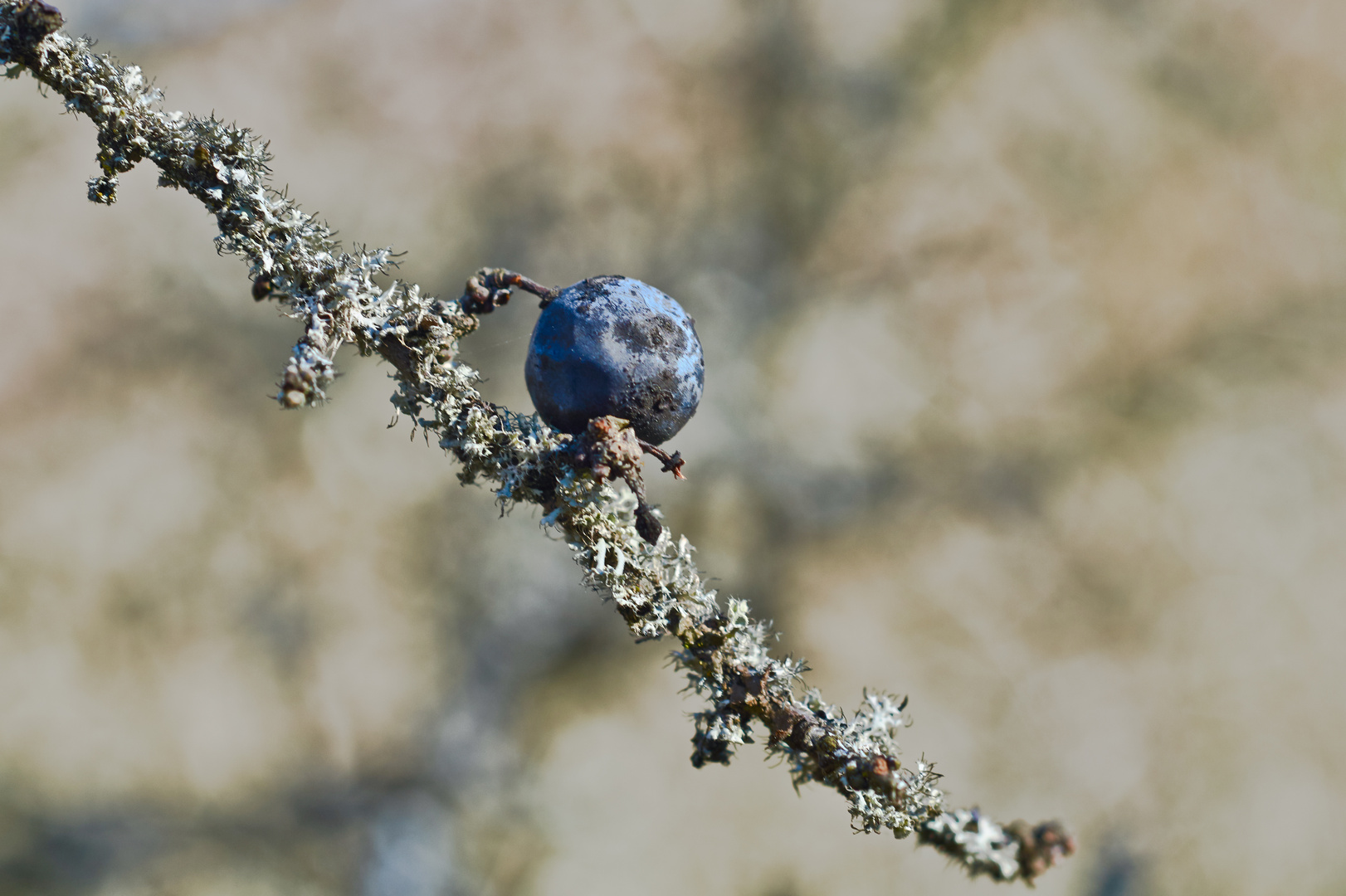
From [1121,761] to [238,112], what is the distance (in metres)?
2.77

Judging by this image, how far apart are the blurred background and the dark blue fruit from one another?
1.34 metres

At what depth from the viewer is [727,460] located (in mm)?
2053

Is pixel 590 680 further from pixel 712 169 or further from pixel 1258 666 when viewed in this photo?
pixel 1258 666

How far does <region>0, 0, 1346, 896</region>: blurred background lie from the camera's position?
1.78 m

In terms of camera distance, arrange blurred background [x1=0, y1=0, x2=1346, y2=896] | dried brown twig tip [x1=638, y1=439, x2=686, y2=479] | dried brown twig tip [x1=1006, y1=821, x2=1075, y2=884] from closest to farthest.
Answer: dried brown twig tip [x1=1006, y1=821, x2=1075, y2=884], dried brown twig tip [x1=638, y1=439, x2=686, y2=479], blurred background [x1=0, y1=0, x2=1346, y2=896]

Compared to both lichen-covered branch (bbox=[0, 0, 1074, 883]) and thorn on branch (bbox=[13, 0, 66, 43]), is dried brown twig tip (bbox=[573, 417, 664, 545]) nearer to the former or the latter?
lichen-covered branch (bbox=[0, 0, 1074, 883])

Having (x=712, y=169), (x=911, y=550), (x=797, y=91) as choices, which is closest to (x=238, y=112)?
(x=712, y=169)

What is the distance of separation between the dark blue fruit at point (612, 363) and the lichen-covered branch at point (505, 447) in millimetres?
41

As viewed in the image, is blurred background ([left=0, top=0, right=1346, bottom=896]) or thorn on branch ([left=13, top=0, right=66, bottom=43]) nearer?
thorn on branch ([left=13, top=0, right=66, bottom=43])

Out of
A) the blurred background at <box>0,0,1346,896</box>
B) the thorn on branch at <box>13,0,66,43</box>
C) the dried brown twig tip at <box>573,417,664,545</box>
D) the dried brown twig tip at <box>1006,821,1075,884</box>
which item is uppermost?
the blurred background at <box>0,0,1346,896</box>

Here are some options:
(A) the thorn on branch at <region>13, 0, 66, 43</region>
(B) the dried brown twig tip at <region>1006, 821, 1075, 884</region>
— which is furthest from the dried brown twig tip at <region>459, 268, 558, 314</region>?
(B) the dried brown twig tip at <region>1006, 821, 1075, 884</region>

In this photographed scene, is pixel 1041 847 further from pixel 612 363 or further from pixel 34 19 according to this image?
pixel 34 19

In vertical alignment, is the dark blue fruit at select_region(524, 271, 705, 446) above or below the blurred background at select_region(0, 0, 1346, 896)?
below

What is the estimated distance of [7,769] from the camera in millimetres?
1718
